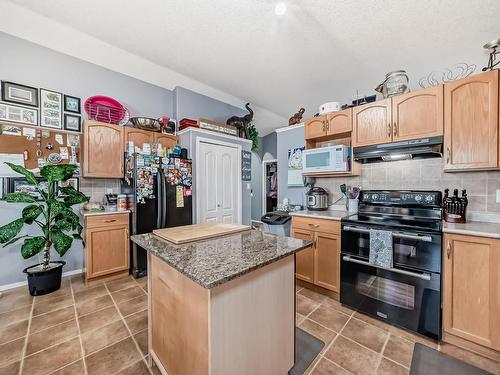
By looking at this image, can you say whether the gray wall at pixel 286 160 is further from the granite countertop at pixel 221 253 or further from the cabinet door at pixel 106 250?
the cabinet door at pixel 106 250

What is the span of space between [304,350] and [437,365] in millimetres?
874

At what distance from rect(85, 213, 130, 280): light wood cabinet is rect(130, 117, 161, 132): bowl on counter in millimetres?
1305

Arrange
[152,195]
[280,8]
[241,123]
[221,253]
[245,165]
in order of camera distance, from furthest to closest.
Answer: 1. [245,165]
2. [241,123]
3. [152,195]
4. [280,8]
5. [221,253]

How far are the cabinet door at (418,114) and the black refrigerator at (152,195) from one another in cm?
269

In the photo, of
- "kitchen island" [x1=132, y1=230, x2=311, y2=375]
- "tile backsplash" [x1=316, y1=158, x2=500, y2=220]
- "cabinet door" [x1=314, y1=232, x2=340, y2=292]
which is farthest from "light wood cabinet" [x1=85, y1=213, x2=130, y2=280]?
"tile backsplash" [x1=316, y1=158, x2=500, y2=220]

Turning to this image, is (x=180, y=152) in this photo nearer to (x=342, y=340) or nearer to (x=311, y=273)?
(x=311, y=273)

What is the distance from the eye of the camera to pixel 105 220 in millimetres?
2680

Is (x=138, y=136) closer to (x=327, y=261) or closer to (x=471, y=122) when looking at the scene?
(x=327, y=261)

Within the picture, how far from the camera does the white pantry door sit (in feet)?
11.9

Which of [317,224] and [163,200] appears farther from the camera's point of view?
[163,200]

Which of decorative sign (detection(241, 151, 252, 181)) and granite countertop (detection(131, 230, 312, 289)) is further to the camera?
decorative sign (detection(241, 151, 252, 181))

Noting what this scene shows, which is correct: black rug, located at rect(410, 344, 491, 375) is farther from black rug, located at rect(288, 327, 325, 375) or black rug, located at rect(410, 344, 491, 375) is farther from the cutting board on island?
the cutting board on island

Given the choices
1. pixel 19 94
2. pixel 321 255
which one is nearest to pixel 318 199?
pixel 321 255

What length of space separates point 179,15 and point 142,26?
1.69ft
